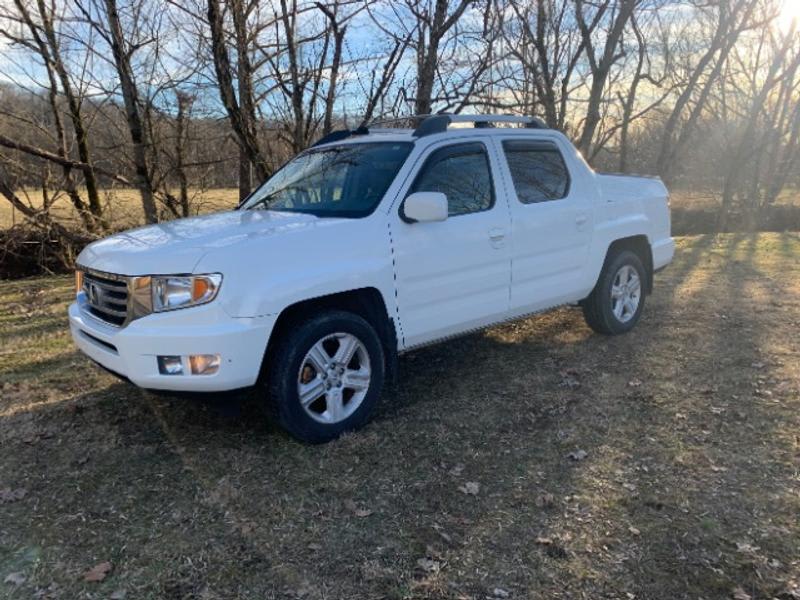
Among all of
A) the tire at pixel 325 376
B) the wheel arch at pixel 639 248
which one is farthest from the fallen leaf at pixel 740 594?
the wheel arch at pixel 639 248

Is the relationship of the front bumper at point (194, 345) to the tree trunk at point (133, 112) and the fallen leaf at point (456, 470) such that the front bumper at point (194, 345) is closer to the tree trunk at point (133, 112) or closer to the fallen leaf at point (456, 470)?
the fallen leaf at point (456, 470)

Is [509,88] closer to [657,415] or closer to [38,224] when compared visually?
[38,224]

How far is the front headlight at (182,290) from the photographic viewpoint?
346 centimetres

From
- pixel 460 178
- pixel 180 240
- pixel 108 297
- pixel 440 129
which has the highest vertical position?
pixel 440 129

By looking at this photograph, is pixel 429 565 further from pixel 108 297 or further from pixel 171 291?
pixel 108 297

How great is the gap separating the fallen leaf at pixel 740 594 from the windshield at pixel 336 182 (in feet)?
9.23

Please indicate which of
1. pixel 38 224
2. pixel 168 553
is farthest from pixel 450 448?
pixel 38 224

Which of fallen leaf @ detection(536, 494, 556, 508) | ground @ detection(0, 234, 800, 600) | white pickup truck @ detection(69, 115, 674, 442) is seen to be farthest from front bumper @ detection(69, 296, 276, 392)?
fallen leaf @ detection(536, 494, 556, 508)

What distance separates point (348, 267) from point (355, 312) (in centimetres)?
39

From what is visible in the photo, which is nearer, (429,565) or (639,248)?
(429,565)

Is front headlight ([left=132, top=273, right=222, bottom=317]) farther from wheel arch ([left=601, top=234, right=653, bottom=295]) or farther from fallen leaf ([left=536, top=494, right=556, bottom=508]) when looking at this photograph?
wheel arch ([left=601, top=234, right=653, bottom=295])

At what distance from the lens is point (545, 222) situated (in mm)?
5156

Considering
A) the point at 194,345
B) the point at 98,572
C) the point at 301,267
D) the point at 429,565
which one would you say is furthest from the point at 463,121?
the point at 98,572

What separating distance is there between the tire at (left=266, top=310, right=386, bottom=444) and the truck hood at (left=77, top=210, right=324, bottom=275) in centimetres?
62
